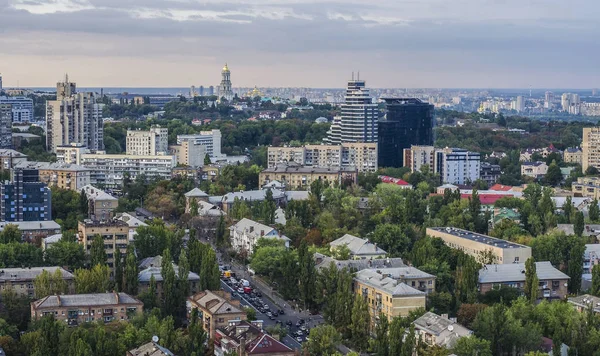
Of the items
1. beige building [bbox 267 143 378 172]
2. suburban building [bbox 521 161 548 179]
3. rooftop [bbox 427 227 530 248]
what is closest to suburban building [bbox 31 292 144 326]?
rooftop [bbox 427 227 530 248]

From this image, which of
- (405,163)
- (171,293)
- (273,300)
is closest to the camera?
(171,293)

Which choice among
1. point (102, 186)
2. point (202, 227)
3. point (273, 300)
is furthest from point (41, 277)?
point (102, 186)

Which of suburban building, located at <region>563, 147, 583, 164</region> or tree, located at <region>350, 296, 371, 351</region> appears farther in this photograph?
suburban building, located at <region>563, 147, 583, 164</region>

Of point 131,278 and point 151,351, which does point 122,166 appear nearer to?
point 131,278

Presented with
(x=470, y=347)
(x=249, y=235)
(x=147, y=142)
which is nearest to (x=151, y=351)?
(x=470, y=347)

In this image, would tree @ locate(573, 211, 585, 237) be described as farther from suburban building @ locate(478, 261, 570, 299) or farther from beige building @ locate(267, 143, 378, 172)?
beige building @ locate(267, 143, 378, 172)

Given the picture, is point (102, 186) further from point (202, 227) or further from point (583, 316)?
point (583, 316)

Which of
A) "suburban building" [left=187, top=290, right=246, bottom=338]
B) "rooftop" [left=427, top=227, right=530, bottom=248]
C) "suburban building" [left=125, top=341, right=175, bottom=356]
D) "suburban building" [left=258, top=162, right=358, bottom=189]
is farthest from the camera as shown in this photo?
"suburban building" [left=258, top=162, right=358, bottom=189]

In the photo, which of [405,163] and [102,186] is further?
[405,163]
